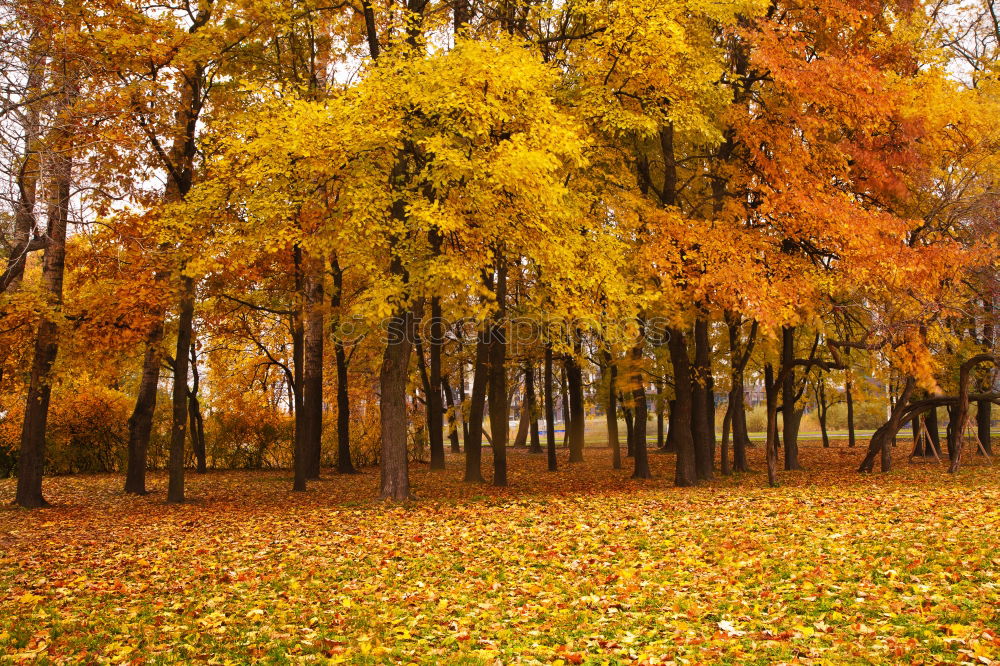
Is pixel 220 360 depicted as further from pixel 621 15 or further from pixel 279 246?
pixel 621 15

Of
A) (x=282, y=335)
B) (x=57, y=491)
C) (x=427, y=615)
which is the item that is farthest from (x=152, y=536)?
(x=282, y=335)

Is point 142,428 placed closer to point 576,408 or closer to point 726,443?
point 726,443

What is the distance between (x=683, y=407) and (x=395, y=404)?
6874 mm

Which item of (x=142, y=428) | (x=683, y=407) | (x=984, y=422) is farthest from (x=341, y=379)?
(x=984, y=422)

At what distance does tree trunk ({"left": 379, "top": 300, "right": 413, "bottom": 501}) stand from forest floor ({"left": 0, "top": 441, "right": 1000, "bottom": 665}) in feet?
2.74

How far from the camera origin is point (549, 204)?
1380 centimetres

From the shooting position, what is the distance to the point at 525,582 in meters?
8.34

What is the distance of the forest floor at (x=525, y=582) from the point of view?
608cm

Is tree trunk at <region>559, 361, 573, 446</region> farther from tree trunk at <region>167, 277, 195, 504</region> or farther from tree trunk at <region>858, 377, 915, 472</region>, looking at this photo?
tree trunk at <region>167, 277, 195, 504</region>

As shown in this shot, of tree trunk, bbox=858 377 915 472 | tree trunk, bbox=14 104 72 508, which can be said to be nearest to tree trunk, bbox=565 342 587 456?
tree trunk, bbox=858 377 915 472

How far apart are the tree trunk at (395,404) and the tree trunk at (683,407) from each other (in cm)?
647

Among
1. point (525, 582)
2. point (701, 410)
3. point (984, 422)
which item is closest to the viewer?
point (525, 582)

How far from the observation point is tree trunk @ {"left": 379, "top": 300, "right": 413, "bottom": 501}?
50.5 feet

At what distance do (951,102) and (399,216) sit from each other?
11.8 meters
